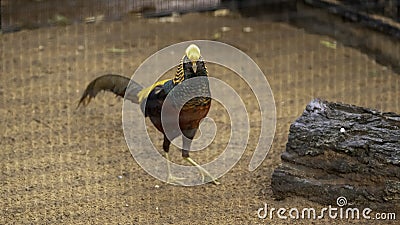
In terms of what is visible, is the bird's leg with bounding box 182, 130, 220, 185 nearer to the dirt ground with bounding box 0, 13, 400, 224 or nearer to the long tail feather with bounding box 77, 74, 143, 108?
the dirt ground with bounding box 0, 13, 400, 224

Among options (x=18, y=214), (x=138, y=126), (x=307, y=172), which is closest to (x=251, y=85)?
(x=138, y=126)

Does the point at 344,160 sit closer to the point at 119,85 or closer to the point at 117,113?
the point at 119,85

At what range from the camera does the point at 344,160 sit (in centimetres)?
318

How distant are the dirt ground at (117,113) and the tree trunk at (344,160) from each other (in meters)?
0.11

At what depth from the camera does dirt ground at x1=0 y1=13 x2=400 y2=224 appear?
330cm

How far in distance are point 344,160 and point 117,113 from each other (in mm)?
1739

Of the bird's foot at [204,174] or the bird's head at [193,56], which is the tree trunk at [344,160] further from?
the bird's head at [193,56]

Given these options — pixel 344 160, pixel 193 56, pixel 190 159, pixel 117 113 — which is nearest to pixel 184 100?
pixel 193 56

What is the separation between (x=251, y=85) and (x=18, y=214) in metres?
2.19

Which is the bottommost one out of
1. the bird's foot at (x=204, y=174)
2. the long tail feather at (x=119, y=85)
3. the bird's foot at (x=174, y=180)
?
the bird's foot at (x=174, y=180)

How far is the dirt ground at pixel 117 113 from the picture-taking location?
3.30m

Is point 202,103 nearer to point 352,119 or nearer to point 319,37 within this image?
point 352,119

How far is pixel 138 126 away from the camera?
13.9 ft

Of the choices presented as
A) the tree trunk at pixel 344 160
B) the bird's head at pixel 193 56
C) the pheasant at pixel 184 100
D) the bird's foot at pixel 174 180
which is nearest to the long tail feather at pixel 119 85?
the pheasant at pixel 184 100
